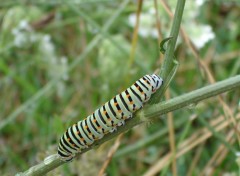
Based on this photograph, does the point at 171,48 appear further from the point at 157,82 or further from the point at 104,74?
the point at 104,74

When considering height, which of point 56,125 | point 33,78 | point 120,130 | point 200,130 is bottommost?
point 120,130

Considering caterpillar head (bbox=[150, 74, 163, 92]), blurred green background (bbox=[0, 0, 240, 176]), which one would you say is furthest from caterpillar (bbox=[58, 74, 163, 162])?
blurred green background (bbox=[0, 0, 240, 176])

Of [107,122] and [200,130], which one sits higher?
[200,130]

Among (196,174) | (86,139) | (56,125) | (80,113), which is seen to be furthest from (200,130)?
(86,139)

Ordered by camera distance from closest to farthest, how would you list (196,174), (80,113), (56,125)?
(56,125), (196,174), (80,113)

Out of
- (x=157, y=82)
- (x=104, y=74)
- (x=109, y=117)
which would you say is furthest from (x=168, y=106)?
(x=104, y=74)

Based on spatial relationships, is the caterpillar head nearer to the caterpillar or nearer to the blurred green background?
the caterpillar

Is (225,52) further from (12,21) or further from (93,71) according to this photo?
(12,21)
